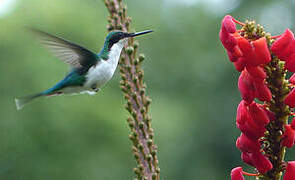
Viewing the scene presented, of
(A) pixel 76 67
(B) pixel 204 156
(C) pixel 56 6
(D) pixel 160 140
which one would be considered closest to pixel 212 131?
(B) pixel 204 156

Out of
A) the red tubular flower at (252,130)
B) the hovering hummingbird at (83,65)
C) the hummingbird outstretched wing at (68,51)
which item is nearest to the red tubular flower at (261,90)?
the red tubular flower at (252,130)

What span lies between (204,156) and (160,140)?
2727 millimetres

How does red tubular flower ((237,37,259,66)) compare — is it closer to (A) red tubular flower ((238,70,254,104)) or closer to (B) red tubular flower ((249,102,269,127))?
(A) red tubular flower ((238,70,254,104))

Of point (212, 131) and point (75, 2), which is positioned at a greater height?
point (75, 2)

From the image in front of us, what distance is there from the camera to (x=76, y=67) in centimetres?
344

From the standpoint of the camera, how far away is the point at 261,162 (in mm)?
1732

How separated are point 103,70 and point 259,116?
1.80 m

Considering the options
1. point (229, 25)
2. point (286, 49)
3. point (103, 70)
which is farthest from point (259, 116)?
point (103, 70)

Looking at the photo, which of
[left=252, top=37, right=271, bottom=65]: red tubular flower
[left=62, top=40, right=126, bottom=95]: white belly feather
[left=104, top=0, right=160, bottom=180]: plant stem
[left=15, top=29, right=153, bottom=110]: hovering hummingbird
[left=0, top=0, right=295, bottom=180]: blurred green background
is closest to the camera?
[left=252, top=37, right=271, bottom=65]: red tubular flower

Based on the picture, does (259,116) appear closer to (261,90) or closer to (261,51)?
(261,90)

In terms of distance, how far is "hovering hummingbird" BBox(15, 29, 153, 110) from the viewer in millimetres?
3094

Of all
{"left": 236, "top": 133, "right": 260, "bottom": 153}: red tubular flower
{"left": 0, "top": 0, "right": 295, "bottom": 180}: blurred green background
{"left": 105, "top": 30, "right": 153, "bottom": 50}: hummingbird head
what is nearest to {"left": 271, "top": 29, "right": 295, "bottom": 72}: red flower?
{"left": 236, "top": 133, "right": 260, "bottom": 153}: red tubular flower

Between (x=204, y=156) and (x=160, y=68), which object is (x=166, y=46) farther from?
(x=204, y=156)

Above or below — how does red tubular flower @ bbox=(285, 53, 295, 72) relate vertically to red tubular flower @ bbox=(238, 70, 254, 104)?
above
